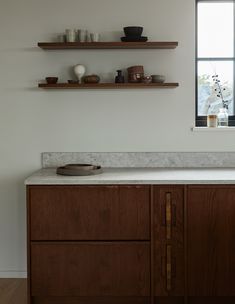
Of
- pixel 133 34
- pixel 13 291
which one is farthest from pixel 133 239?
pixel 133 34

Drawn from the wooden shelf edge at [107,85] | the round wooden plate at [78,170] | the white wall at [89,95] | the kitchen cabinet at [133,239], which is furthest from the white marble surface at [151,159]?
the kitchen cabinet at [133,239]

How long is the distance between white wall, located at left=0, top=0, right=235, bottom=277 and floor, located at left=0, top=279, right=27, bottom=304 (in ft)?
1.99

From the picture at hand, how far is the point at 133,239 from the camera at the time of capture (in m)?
3.30

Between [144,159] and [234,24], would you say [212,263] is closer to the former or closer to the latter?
[144,159]

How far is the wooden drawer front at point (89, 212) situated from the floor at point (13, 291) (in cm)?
55

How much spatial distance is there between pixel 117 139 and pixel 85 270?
3.44 feet

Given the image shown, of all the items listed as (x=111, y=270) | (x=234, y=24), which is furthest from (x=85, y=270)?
(x=234, y=24)

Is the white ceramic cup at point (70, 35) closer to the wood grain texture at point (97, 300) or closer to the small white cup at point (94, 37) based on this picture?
the small white cup at point (94, 37)

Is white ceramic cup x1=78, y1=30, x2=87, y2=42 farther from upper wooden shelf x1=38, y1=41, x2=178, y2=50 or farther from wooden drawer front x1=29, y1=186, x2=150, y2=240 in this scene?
wooden drawer front x1=29, y1=186, x2=150, y2=240

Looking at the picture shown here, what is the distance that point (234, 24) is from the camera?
3.95 meters

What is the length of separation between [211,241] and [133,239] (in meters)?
0.49

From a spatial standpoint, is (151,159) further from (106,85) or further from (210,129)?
(106,85)

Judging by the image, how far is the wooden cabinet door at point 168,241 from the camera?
3264 mm

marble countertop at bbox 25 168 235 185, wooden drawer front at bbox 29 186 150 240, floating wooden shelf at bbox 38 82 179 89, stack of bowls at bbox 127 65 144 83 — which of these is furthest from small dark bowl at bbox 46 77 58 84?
wooden drawer front at bbox 29 186 150 240
